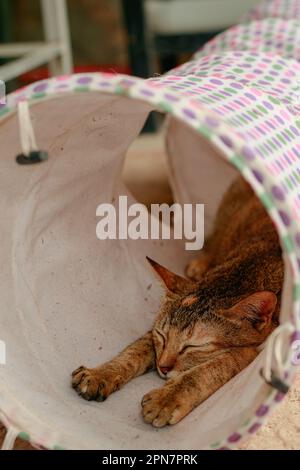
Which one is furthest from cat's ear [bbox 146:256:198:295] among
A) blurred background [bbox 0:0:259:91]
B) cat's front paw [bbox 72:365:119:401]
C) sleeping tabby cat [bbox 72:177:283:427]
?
blurred background [bbox 0:0:259:91]

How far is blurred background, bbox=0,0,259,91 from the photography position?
9.09 feet

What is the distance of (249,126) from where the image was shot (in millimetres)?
1127

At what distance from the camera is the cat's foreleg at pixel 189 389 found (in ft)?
3.97

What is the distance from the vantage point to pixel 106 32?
4.72m

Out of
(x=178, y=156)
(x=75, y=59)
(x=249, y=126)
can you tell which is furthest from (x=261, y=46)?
(x=75, y=59)

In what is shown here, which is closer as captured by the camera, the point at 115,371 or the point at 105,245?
the point at 115,371

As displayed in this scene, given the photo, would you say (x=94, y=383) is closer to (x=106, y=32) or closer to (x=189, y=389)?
(x=189, y=389)

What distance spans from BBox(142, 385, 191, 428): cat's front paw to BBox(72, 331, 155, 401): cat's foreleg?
3.6 inches

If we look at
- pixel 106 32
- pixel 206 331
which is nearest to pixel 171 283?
pixel 206 331

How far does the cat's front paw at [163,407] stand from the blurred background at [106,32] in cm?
118

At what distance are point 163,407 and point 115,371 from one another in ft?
0.54

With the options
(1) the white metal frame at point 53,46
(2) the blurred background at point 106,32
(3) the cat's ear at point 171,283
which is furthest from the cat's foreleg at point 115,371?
(1) the white metal frame at point 53,46
